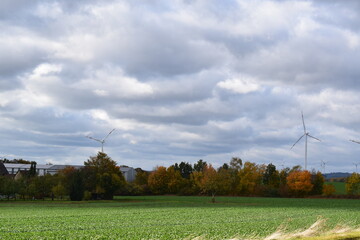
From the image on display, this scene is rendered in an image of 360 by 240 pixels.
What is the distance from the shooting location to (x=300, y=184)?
137000mm

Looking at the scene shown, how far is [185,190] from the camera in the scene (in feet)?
503

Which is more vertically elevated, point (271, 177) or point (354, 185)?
point (271, 177)

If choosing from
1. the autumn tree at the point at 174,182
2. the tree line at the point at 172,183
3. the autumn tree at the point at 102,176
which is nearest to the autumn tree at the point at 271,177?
the tree line at the point at 172,183

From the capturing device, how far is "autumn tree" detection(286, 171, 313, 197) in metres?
137

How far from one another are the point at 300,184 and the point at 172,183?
A: 4356cm

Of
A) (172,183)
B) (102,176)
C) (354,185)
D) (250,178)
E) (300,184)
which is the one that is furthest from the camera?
(172,183)

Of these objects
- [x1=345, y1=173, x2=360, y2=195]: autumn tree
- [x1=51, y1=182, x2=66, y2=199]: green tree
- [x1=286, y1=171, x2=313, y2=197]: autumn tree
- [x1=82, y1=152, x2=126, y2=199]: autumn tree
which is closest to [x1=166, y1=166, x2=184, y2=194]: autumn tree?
[x1=286, y1=171, x2=313, y2=197]: autumn tree

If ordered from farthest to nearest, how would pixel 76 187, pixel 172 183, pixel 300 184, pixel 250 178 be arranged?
pixel 172 183 < pixel 250 178 < pixel 300 184 < pixel 76 187

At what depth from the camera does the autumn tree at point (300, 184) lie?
13700cm

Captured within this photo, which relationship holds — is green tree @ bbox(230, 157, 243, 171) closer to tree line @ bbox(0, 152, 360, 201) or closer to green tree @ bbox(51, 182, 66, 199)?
tree line @ bbox(0, 152, 360, 201)

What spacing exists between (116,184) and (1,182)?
991 inches

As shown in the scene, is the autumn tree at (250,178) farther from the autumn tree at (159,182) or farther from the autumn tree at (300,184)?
the autumn tree at (159,182)

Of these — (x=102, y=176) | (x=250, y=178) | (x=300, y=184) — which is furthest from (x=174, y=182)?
(x=102, y=176)

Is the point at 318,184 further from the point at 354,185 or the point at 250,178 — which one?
the point at 250,178
